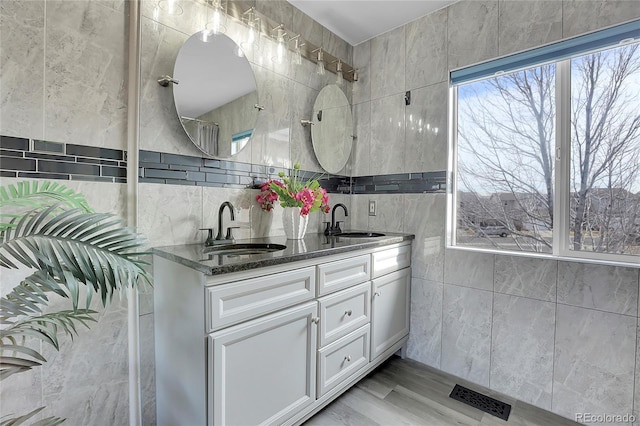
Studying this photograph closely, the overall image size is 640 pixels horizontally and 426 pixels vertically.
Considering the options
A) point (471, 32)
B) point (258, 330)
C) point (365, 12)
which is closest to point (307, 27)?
point (365, 12)

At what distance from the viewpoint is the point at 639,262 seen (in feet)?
4.79

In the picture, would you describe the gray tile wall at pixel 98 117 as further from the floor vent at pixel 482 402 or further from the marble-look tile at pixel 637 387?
the marble-look tile at pixel 637 387

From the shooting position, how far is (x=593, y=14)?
1.53 metres

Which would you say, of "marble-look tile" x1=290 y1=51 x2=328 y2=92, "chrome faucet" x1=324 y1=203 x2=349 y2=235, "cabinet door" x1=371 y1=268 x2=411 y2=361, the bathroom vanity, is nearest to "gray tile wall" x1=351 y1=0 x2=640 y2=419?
"cabinet door" x1=371 y1=268 x2=411 y2=361

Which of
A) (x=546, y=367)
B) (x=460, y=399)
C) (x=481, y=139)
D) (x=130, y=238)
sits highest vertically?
(x=481, y=139)

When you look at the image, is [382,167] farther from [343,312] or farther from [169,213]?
[169,213]

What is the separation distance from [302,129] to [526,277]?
1712 millimetres

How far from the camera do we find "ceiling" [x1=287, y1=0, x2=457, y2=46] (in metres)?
2.03

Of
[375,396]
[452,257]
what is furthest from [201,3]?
[375,396]

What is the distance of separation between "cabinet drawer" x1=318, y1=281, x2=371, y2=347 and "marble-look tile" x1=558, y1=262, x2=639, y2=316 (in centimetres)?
106

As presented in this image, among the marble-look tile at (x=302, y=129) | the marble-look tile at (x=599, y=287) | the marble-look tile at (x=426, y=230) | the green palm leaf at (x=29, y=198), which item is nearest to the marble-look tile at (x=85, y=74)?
the green palm leaf at (x=29, y=198)

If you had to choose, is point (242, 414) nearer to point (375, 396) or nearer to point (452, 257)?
point (375, 396)

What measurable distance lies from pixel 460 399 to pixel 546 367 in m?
0.51

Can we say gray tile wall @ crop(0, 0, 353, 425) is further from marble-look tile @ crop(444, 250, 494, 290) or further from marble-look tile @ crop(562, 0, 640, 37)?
marble-look tile @ crop(562, 0, 640, 37)
